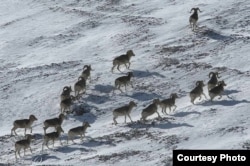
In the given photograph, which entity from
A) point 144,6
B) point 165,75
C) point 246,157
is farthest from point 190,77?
point 144,6

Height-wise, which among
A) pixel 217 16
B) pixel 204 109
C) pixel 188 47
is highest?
pixel 217 16

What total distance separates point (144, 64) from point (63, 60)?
6725 millimetres

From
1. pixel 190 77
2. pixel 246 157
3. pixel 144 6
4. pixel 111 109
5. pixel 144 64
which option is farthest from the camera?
pixel 144 6

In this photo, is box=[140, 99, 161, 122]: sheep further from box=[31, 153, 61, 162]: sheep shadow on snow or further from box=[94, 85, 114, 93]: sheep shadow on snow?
box=[94, 85, 114, 93]: sheep shadow on snow

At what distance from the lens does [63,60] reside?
138 feet

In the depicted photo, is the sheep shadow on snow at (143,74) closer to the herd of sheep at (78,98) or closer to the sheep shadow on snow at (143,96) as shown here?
the herd of sheep at (78,98)

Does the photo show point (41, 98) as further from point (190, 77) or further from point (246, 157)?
point (246, 157)

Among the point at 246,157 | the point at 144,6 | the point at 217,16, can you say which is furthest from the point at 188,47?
the point at 246,157

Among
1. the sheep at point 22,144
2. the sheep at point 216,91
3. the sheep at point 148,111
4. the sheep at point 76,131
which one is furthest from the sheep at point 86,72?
the sheep at point 216,91

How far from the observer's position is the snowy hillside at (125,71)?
1091 inches

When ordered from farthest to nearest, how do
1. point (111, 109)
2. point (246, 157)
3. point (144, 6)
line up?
point (144, 6) < point (111, 109) < point (246, 157)

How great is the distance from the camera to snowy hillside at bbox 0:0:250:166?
2772 centimetres

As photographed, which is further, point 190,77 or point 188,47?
point 188,47

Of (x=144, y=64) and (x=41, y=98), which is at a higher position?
(x=144, y=64)
